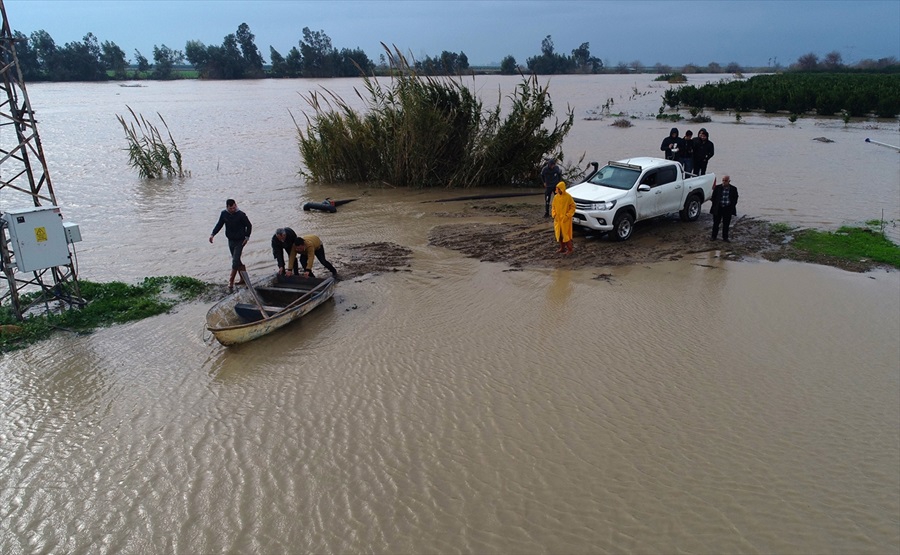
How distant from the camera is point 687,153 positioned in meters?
16.5

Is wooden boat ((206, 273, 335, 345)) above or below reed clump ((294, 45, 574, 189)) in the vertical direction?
below

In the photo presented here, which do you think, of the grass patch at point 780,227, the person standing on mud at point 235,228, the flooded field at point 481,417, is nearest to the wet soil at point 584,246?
the grass patch at point 780,227

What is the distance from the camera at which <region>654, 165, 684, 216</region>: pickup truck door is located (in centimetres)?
1475

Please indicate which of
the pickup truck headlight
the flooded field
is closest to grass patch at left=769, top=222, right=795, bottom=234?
the flooded field

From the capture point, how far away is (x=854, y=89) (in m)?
43.7

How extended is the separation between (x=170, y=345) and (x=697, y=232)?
12.4 meters

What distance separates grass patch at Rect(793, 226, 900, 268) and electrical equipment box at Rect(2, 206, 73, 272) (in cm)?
1491

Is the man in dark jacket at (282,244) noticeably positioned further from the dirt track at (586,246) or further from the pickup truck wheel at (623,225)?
the pickup truck wheel at (623,225)

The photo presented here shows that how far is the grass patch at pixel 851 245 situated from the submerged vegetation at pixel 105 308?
44.2 feet

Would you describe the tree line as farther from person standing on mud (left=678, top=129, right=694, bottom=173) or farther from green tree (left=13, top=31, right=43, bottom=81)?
person standing on mud (left=678, top=129, right=694, bottom=173)

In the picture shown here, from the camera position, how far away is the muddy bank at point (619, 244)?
13172 millimetres

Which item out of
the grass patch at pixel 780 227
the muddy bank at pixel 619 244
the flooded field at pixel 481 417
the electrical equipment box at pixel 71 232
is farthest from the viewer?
the grass patch at pixel 780 227

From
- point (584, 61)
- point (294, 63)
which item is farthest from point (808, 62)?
point (294, 63)

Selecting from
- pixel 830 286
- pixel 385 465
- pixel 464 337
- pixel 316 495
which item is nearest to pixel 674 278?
pixel 830 286
